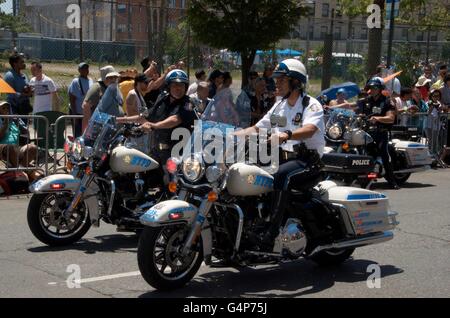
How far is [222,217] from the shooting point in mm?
6547

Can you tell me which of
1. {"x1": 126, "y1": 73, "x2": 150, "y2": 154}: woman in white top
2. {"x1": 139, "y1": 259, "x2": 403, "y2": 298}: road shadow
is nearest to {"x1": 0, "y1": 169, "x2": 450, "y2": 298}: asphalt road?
{"x1": 139, "y1": 259, "x2": 403, "y2": 298}: road shadow

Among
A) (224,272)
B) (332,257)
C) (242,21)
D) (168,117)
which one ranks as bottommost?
(224,272)

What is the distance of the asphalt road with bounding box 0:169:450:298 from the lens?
21.6 ft

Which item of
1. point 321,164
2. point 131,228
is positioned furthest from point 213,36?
point 321,164

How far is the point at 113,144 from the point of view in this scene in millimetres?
8320

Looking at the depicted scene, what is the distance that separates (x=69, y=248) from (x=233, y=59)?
14.1 m

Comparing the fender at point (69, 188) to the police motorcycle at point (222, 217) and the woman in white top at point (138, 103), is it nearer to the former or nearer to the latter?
the woman in white top at point (138, 103)

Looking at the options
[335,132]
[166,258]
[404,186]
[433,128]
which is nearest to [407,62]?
[433,128]

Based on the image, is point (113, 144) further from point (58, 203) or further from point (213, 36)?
point (213, 36)

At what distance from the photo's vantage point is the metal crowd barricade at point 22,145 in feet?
38.2

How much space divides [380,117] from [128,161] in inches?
235

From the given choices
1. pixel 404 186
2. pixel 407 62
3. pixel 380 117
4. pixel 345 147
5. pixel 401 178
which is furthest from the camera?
pixel 407 62

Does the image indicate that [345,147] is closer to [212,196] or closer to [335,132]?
[335,132]

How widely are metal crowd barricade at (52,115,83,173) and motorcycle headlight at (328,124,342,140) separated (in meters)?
4.20
